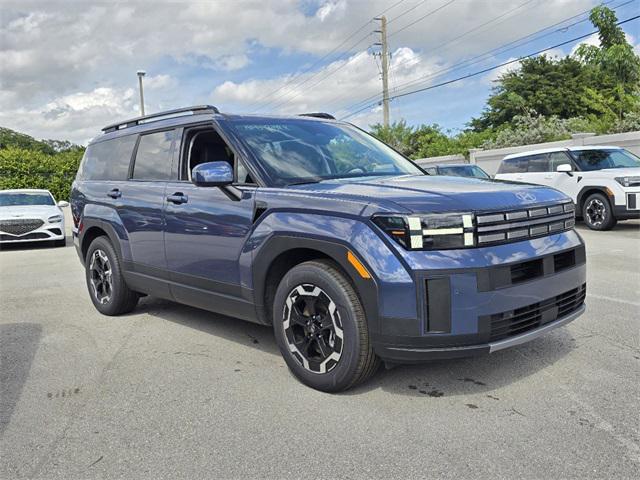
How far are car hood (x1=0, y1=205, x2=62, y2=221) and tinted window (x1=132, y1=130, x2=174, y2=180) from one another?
8860mm

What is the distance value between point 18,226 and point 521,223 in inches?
484

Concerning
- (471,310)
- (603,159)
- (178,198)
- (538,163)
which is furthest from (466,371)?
(538,163)

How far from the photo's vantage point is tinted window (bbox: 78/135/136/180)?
5746 mm

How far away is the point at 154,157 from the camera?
530 cm

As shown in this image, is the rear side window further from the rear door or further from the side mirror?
the rear door

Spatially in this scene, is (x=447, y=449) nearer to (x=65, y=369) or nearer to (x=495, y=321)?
(x=495, y=321)

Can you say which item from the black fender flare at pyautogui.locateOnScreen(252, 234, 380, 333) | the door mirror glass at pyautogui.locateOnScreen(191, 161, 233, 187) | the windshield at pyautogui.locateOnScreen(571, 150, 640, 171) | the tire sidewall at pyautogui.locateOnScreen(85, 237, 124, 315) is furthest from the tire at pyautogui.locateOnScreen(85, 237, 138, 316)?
the windshield at pyautogui.locateOnScreen(571, 150, 640, 171)

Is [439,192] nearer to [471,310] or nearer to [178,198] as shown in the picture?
[471,310]

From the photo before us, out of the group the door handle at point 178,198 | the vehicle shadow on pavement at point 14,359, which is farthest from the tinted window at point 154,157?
the vehicle shadow on pavement at point 14,359

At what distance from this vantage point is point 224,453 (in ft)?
9.70

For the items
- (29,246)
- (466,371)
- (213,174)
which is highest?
(213,174)

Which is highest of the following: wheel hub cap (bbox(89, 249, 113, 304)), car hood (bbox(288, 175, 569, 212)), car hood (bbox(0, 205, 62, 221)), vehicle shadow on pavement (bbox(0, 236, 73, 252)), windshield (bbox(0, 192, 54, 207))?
car hood (bbox(288, 175, 569, 212))

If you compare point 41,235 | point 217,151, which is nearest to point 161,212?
point 217,151

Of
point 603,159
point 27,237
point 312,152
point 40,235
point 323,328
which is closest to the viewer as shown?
point 323,328
